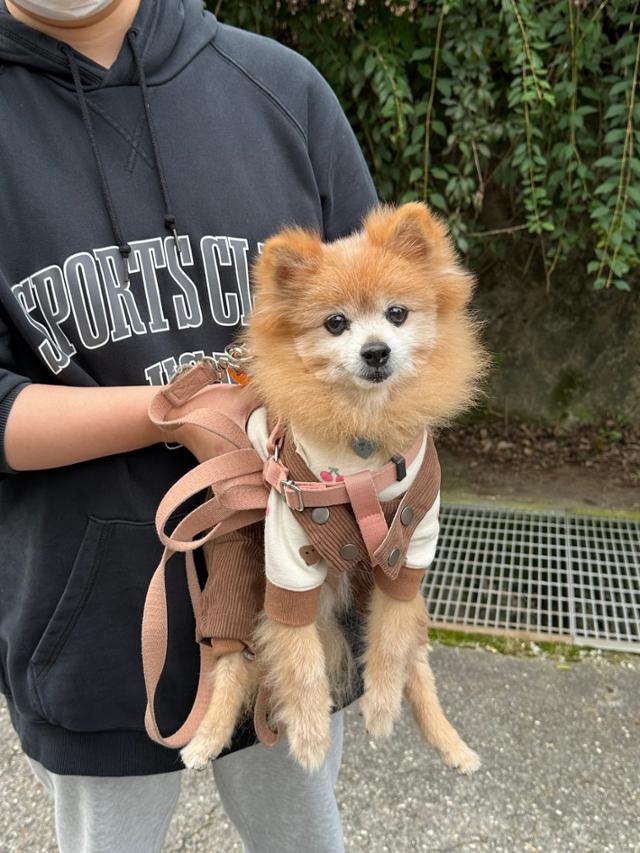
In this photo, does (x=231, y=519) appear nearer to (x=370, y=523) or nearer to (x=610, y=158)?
(x=370, y=523)

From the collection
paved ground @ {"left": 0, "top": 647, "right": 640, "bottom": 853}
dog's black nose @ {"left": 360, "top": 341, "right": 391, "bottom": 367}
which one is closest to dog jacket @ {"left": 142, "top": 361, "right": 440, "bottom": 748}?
dog's black nose @ {"left": 360, "top": 341, "right": 391, "bottom": 367}

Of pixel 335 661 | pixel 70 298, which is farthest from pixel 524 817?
pixel 70 298

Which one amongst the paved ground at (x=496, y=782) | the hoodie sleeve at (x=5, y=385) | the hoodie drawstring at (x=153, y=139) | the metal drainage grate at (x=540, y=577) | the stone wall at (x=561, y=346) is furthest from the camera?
the stone wall at (x=561, y=346)

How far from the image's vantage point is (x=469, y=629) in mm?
2975

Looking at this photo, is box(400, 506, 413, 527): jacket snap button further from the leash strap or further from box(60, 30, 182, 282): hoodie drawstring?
box(60, 30, 182, 282): hoodie drawstring

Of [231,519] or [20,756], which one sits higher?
[231,519]

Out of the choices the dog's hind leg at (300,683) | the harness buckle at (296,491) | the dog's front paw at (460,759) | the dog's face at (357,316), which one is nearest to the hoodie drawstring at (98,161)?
the dog's face at (357,316)

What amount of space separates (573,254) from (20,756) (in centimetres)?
354

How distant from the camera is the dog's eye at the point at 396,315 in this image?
47.5 inches

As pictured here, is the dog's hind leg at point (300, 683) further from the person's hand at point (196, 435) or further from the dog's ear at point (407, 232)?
the dog's ear at point (407, 232)

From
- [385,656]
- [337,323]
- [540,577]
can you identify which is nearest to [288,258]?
[337,323]

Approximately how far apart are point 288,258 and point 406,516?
0.47 meters

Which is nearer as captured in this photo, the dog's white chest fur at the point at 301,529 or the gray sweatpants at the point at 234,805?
the dog's white chest fur at the point at 301,529

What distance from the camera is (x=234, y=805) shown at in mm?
1547
